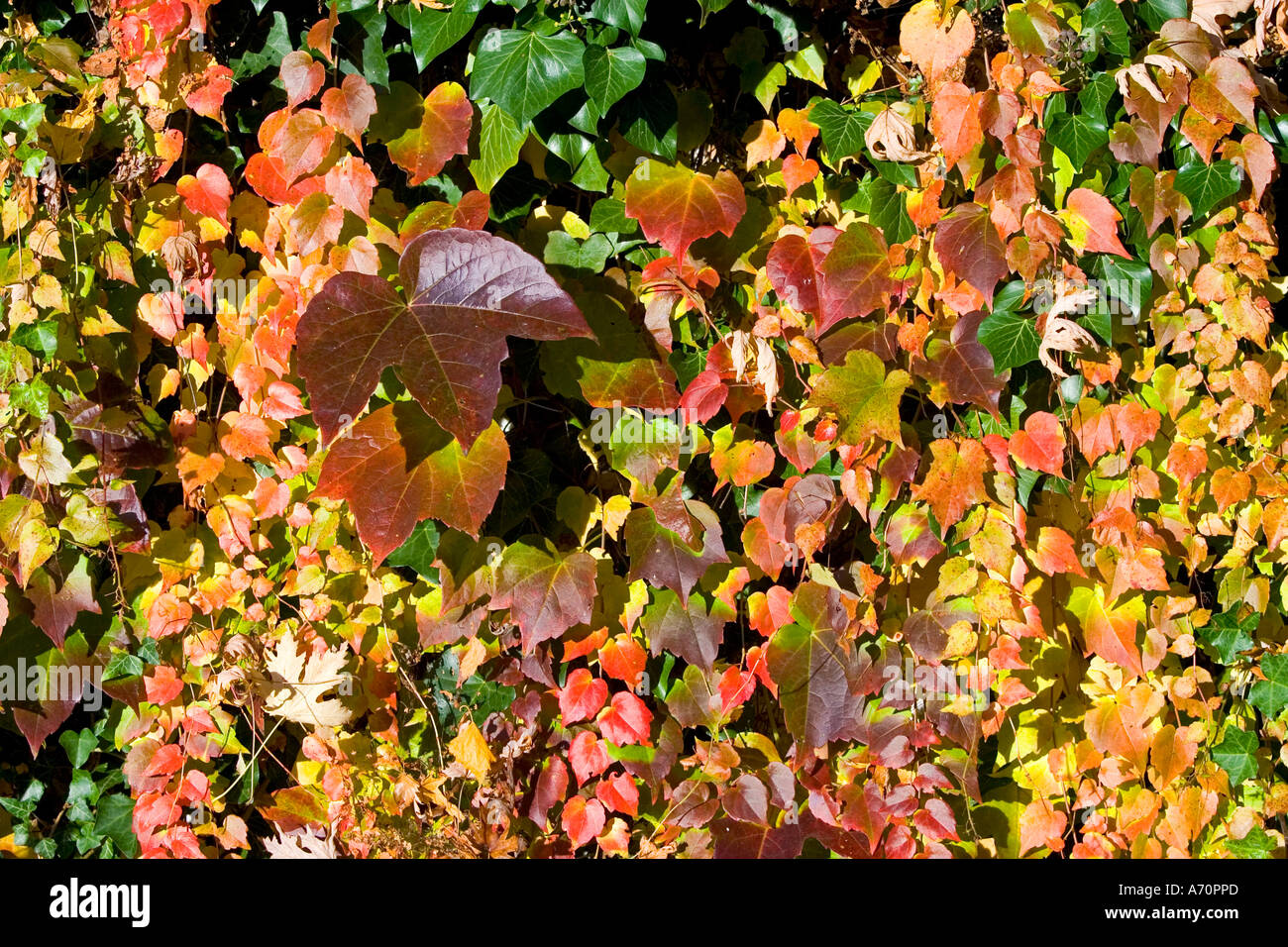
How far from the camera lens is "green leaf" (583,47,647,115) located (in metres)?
1.63

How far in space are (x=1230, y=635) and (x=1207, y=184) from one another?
93 centimetres

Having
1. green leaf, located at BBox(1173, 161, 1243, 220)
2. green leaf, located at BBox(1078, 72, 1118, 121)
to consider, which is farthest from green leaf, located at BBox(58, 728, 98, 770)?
green leaf, located at BBox(1173, 161, 1243, 220)

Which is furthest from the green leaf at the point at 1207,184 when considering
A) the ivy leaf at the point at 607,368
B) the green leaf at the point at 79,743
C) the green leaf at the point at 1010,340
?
the green leaf at the point at 79,743

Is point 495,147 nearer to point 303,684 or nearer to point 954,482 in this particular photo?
point 954,482

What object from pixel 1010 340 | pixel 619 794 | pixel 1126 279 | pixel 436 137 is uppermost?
pixel 436 137

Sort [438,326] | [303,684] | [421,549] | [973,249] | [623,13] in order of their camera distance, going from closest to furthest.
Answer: [438,326], [623,13], [973,249], [421,549], [303,684]

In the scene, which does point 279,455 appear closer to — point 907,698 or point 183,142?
point 183,142

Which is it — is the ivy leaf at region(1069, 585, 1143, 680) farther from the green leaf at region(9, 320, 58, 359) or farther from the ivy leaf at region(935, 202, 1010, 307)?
the green leaf at region(9, 320, 58, 359)

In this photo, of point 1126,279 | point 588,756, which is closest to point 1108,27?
point 1126,279

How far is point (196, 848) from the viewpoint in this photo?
191cm

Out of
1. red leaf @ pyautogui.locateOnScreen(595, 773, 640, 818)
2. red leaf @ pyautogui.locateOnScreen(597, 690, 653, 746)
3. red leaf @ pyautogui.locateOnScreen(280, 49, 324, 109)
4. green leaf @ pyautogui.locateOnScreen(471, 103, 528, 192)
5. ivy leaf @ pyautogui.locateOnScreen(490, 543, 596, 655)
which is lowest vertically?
red leaf @ pyautogui.locateOnScreen(595, 773, 640, 818)

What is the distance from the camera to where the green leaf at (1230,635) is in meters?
2.00

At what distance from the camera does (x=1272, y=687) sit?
78.1 inches

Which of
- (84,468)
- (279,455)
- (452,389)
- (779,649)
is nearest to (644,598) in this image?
(779,649)
